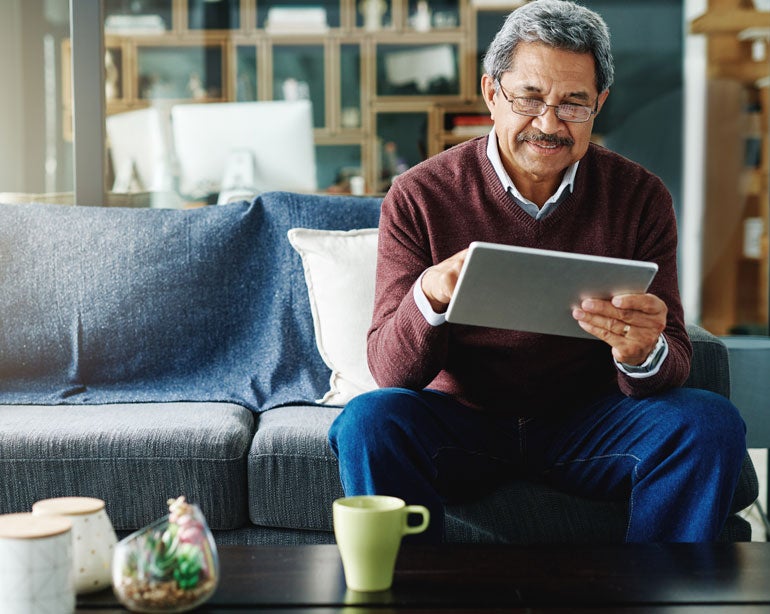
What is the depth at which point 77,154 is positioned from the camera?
2.50 meters

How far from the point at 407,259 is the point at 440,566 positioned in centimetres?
69

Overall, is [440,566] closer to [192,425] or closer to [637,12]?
[192,425]

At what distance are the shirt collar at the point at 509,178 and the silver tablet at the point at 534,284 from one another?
0.34 metres

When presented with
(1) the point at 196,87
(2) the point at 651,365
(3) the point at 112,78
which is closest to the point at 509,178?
(2) the point at 651,365

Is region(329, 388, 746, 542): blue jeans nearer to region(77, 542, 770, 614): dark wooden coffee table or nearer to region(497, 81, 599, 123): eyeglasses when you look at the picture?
region(77, 542, 770, 614): dark wooden coffee table

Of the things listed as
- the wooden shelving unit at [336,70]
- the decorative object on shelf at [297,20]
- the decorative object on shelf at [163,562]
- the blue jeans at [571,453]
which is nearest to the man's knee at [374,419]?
the blue jeans at [571,453]

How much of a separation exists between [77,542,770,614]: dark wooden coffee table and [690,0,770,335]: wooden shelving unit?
4.14 metres

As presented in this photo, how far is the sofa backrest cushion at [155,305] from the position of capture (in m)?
2.04

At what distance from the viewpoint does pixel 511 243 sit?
1.64 meters

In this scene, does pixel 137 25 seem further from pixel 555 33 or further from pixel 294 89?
pixel 555 33

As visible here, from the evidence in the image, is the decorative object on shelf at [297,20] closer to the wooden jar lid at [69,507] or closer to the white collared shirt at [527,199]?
the white collared shirt at [527,199]

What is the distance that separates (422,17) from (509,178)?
404cm

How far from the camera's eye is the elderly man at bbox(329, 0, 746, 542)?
137 cm

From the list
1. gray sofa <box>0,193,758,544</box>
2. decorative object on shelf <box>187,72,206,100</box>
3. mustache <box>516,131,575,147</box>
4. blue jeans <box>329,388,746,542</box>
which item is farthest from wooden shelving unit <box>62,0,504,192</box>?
blue jeans <box>329,388,746,542</box>
